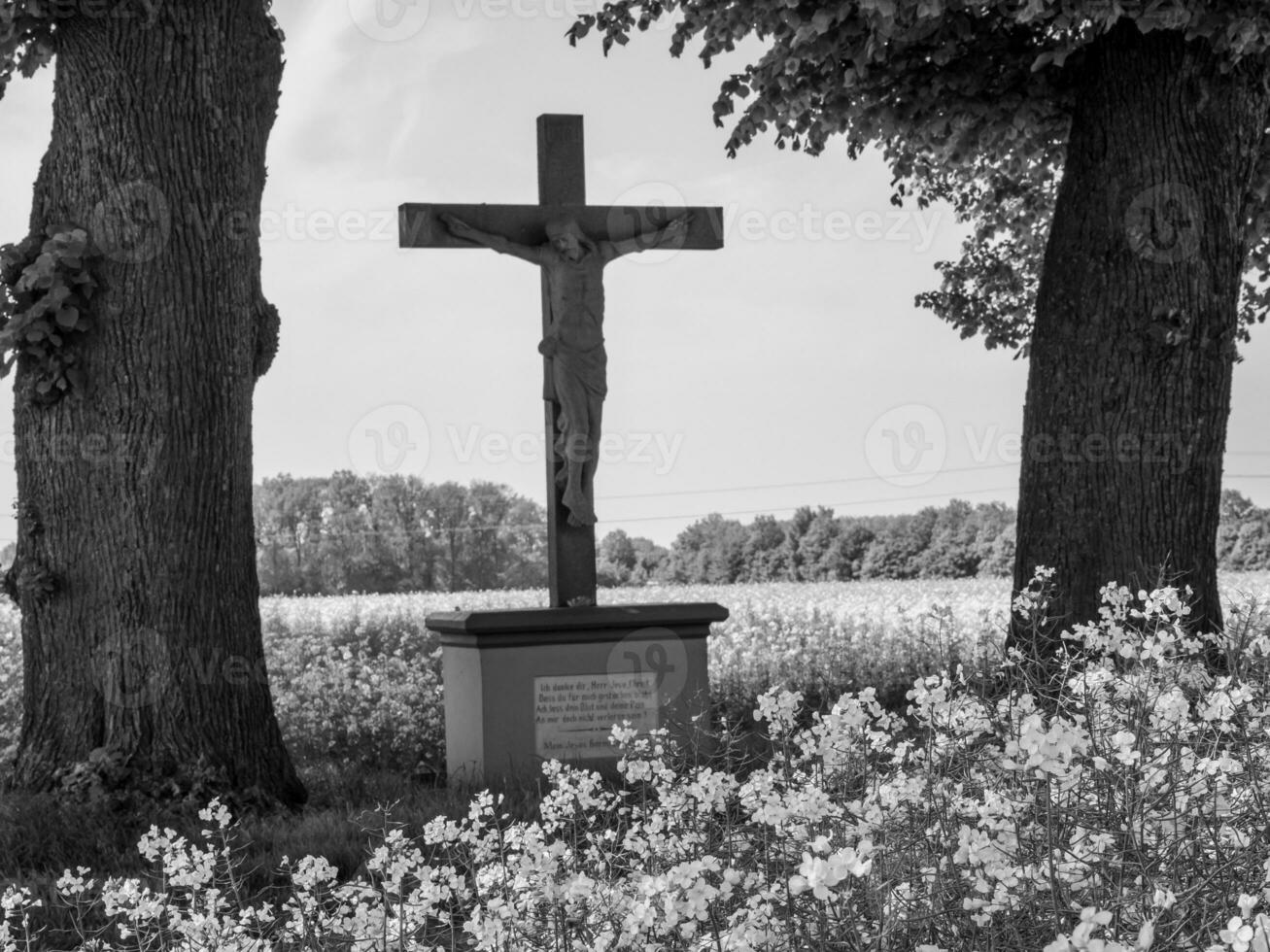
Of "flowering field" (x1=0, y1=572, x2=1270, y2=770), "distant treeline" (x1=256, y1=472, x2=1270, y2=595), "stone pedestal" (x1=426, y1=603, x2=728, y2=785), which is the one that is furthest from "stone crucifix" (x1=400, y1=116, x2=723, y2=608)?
"distant treeline" (x1=256, y1=472, x2=1270, y2=595)

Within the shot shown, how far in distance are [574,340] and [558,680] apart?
2.26 meters

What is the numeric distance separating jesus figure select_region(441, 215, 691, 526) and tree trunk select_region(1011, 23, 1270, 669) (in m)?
3.11

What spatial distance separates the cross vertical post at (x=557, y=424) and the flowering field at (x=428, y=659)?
5.68 ft

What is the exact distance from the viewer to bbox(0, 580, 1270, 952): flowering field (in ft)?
9.59

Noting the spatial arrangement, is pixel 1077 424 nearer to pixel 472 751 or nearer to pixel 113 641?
pixel 472 751

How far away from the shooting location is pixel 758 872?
12.2ft

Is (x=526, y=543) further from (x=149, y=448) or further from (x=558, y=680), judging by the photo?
(x=149, y=448)

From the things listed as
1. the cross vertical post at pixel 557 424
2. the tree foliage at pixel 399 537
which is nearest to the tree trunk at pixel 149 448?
the cross vertical post at pixel 557 424

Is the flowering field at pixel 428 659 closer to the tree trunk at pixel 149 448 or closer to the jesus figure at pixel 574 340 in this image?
the jesus figure at pixel 574 340

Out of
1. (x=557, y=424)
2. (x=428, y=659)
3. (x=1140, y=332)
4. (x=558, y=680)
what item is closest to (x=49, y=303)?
(x=557, y=424)

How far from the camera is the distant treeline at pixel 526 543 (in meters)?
29.0

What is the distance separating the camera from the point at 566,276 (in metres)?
9.91

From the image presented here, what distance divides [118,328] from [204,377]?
54 cm

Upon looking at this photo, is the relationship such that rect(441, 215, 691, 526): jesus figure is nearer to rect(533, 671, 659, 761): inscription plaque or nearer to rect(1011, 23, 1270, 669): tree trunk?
rect(533, 671, 659, 761): inscription plaque
